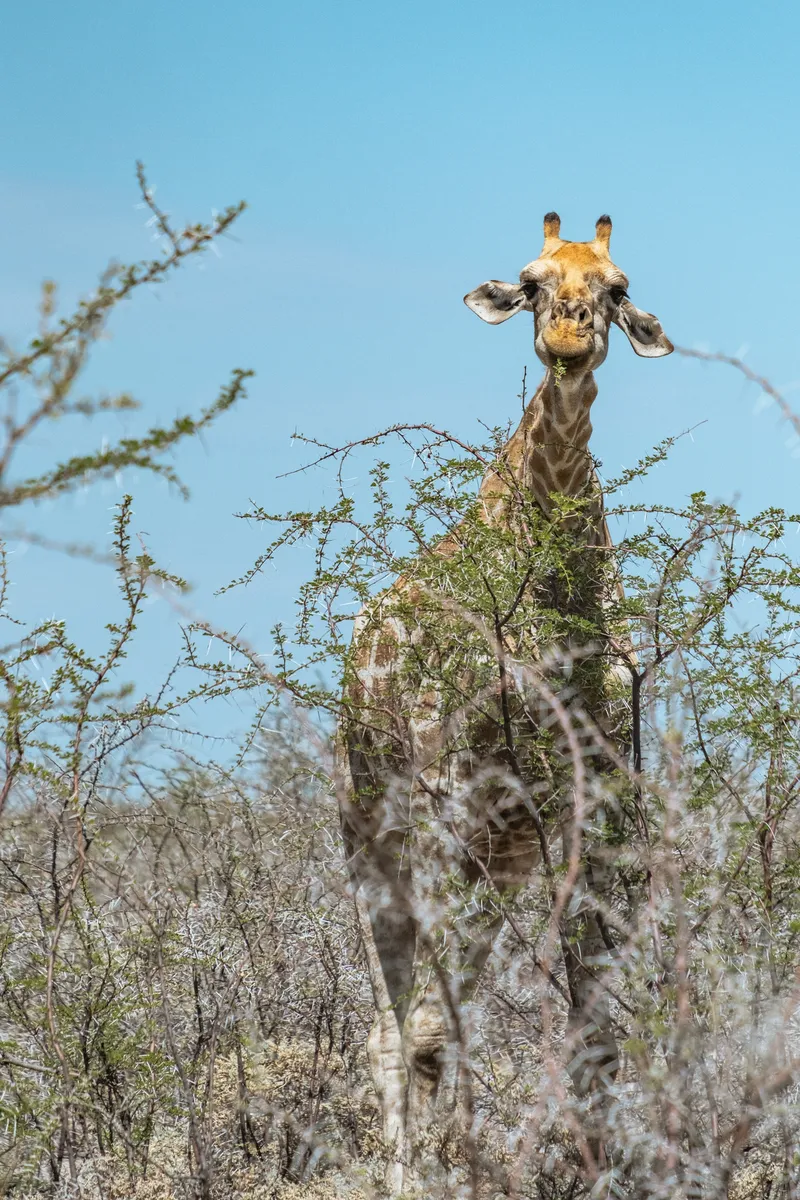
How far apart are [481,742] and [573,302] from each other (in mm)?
1694

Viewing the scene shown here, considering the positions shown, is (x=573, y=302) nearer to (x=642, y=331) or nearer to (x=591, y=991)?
(x=642, y=331)

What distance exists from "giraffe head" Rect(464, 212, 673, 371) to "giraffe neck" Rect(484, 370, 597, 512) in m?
0.10

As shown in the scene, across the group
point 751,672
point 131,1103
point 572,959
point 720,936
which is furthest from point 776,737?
point 131,1103

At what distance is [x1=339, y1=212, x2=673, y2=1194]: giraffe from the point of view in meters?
5.13

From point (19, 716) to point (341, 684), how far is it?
1365 millimetres

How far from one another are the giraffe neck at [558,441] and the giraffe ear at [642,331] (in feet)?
2.18

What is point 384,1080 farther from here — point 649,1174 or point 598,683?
point 649,1174

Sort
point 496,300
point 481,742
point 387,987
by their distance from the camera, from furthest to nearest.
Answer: point 387,987
point 496,300
point 481,742

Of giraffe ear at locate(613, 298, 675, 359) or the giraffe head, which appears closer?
the giraffe head

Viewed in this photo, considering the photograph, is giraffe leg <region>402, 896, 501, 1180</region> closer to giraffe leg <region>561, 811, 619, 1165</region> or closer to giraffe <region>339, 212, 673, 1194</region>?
giraffe <region>339, 212, 673, 1194</region>

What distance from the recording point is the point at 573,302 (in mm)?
5586

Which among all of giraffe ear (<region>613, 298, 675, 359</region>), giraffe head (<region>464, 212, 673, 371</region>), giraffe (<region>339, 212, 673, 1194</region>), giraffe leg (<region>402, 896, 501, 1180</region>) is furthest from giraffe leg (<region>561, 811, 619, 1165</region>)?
giraffe ear (<region>613, 298, 675, 359</region>)

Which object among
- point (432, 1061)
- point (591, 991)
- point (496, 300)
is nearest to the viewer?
point (591, 991)

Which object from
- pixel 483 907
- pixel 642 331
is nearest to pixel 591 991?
pixel 483 907
